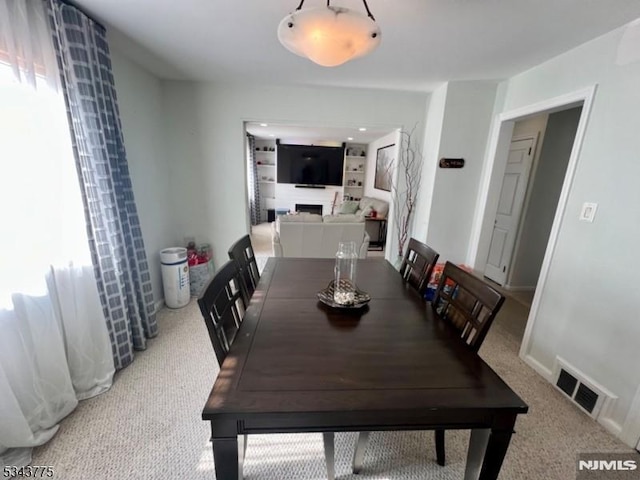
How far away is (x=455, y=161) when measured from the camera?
2871mm

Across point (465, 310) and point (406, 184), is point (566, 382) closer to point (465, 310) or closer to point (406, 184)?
point (465, 310)

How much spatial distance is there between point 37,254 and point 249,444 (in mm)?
1559

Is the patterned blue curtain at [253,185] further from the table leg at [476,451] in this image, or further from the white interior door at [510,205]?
the table leg at [476,451]

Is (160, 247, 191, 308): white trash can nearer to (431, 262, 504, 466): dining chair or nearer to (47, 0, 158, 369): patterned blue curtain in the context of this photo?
(47, 0, 158, 369): patterned blue curtain

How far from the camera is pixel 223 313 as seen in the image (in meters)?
1.13

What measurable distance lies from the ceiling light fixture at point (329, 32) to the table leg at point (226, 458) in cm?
147

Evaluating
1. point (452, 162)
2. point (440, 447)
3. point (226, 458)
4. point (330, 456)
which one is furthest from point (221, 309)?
point (452, 162)

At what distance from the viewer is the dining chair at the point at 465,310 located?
1.08 metres

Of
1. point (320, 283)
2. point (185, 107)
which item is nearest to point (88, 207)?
Result: point (320, 283)

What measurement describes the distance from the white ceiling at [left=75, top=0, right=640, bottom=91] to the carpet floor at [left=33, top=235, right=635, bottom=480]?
2.43 m

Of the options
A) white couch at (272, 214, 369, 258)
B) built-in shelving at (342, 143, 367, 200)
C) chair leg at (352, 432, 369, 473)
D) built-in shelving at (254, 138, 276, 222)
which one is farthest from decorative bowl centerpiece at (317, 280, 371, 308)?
built-in shelving at (254, 138, 276, 222)

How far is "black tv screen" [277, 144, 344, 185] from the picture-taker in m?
6.95

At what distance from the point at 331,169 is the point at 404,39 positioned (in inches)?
204

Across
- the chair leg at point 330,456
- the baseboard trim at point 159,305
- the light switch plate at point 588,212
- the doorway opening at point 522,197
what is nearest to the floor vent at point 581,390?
the doorway opening at point 522,197
